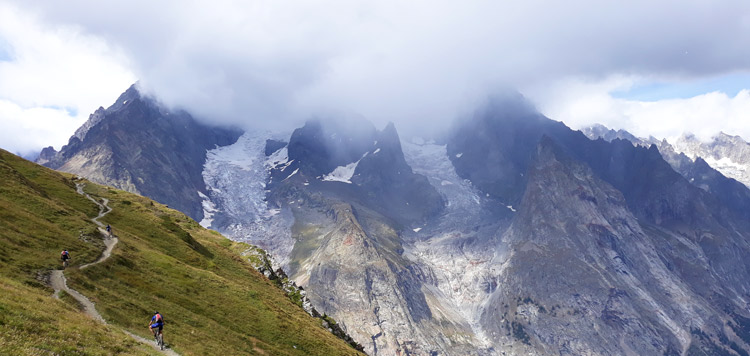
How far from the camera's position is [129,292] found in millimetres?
→ 56500

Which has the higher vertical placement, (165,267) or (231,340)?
(165,267)

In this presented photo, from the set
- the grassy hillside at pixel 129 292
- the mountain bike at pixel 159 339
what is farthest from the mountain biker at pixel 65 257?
the mountain bike at pixel 159 339

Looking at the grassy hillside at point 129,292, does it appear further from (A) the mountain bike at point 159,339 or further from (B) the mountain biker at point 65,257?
(A) the mountain bike at point 159,339

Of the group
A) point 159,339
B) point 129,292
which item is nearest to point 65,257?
point 129,292

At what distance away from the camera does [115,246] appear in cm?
6888

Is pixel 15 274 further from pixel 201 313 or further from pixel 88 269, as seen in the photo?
pixel 201 313

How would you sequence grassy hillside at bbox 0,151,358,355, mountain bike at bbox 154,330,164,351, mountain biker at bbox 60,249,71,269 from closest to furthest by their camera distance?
grassy hillside at bbox 0,151,358,355 < mountain bike at bbox 154,330,164,351 < mountain biker at bbox 60,249,71,269

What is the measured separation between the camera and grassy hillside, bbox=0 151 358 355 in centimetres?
3588

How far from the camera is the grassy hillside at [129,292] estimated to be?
1412 inches

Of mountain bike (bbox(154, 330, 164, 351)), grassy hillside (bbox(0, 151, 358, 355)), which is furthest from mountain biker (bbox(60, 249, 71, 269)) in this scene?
mountain bike (bbox(154, 330, 164, 351))

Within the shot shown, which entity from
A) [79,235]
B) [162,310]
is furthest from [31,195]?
[162,310]

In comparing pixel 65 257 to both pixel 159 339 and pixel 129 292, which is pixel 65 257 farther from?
pixel 159 339

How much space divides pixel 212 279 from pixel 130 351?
1506 inches

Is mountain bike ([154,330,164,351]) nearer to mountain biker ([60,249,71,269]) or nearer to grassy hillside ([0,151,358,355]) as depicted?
grassy hillside ([0,151,358,355])
